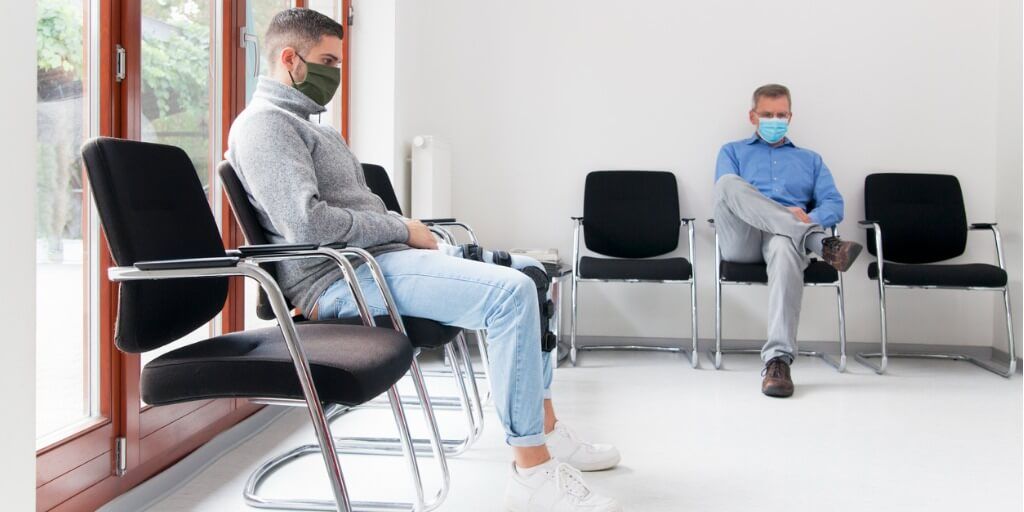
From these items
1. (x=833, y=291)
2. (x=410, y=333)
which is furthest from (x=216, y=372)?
(x=833, y=291)

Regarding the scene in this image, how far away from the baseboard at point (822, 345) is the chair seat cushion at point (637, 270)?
2.05 ft

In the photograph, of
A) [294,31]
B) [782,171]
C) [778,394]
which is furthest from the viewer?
[782,171]

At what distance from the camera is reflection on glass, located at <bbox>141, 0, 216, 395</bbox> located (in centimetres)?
188

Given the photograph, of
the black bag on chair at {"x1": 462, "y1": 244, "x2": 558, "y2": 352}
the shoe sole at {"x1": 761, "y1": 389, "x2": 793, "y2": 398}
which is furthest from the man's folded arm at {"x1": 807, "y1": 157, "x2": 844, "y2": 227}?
the black bag on chair at {"x1": 462, "y1": 244, "x2": 558, "y2": 352}

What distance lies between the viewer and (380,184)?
2.52 meters

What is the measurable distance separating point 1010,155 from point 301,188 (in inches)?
138

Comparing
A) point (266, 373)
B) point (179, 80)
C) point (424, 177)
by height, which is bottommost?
point (266, 373)

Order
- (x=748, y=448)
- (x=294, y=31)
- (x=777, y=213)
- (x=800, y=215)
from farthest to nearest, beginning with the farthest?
(x=800, y=215)
(x=777, y=213)
(x=748, y=448)
(x=294, y=31)

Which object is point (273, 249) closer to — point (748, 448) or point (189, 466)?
point (189, 466)

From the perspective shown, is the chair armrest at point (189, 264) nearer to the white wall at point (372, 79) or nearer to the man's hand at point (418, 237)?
the man's hand at point (418, 237)

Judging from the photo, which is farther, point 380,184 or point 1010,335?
point 1010,335

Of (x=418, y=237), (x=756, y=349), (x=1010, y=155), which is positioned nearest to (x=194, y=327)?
(x=418, y=237)

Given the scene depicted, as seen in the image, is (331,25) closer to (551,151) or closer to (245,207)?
(245,207)

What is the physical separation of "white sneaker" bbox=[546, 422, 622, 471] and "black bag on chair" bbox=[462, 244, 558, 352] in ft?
0.80
